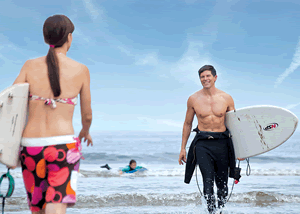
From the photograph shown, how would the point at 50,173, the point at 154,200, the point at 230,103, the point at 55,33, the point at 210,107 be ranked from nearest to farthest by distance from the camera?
the point at 50,173, the point at 55,33, the point at 210,107, the point at 230,103, the point at 154,200

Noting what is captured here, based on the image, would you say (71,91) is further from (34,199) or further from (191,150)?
(191,150)

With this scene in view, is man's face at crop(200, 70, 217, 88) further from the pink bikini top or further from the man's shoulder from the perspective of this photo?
the pink bikini top

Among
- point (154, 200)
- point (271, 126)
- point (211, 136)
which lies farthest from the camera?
point (154, 200)

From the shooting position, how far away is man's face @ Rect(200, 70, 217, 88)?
4.00 metres

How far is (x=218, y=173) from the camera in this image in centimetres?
407

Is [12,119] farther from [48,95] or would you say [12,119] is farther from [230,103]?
[230,103]

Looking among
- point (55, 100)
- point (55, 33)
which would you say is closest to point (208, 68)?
point (55, 33)

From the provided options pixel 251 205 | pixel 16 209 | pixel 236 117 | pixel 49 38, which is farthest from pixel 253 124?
pixel 16 209

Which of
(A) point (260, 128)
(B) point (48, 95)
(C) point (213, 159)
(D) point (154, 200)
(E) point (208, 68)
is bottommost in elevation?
(D) point (154, 200)

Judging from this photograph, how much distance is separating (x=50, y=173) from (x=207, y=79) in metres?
2.67

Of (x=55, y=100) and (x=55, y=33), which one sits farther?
(x=55, y=33)

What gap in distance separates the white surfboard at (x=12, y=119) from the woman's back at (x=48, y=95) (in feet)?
0.18

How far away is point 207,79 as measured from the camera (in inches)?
158

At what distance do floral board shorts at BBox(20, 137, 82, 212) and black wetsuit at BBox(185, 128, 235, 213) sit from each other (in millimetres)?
2263
